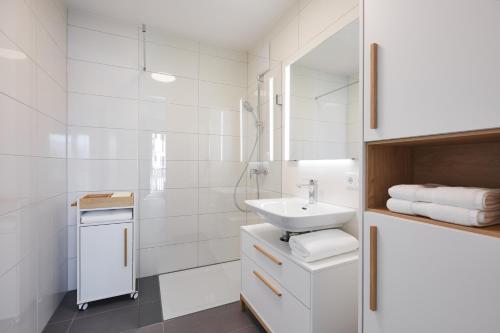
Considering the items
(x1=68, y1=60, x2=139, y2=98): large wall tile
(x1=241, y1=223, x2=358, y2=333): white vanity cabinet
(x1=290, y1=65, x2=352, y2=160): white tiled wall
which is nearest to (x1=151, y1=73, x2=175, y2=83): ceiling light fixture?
(x1=68, y1=60, x2=139, y2=98): large wall tile

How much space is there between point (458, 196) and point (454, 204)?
0.09 feet

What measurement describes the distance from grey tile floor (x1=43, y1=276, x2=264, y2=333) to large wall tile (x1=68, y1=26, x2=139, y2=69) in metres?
2.14

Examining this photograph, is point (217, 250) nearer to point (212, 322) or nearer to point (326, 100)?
point (212, 322)

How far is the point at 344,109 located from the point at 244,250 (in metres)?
1.25

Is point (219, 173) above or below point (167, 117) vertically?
below

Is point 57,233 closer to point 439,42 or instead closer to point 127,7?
point 127,7

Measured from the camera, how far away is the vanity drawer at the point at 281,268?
45.4 inches

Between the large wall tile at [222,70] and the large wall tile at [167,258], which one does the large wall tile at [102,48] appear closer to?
the large wall tile at [222,70]

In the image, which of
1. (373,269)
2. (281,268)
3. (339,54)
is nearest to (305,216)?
(281,268)

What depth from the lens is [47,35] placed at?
1686 mm

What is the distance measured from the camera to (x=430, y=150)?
1.01 meters

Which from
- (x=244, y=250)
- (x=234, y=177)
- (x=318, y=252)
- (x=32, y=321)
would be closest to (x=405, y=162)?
(x=318, y=252)

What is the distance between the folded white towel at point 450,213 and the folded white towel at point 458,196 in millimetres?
14

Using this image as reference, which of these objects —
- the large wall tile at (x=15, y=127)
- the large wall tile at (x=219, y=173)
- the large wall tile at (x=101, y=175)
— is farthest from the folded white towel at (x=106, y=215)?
the large wall tile at (x=219, y=173)
